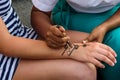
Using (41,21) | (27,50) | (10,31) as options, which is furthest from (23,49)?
(41,21)

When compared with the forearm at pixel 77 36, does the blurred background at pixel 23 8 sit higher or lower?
lower

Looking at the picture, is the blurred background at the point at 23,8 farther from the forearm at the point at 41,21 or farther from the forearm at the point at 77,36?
the forearm at the point at 77,36

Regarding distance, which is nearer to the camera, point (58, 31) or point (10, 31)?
point (58, 31)

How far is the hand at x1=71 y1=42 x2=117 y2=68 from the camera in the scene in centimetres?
124

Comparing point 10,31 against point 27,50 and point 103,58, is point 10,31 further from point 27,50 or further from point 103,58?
point 103,58

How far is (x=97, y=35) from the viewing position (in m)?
1.39

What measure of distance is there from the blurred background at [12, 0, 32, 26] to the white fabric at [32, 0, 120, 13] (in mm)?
750

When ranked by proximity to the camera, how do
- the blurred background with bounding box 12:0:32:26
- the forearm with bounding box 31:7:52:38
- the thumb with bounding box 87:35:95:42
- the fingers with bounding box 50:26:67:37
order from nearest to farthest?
the fingers with bounding box 50:26:67:37, the thumb with bounding box 87:35:95:42, the forearm with bounding box 31:7:52:38, the blurred background with bounding box 12:0:32:26

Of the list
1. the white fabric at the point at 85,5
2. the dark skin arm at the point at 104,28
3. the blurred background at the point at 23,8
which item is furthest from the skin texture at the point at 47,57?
the blurred background at the point at 23,8

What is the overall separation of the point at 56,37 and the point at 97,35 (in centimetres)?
23

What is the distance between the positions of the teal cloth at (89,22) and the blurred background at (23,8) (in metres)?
0.75

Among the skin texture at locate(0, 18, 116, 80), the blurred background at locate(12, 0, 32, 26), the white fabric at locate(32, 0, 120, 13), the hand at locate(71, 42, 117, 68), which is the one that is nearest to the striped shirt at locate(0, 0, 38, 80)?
the skin texture at locate(0, 18, 116, 80)

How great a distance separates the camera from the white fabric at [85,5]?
145 centimetres

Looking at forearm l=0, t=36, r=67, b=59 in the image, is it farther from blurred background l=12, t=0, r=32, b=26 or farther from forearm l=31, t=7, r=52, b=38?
blurred background l=12, t=0, r=32, b=26
